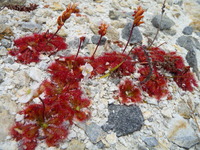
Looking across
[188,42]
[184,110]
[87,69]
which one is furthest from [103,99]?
[188,42]

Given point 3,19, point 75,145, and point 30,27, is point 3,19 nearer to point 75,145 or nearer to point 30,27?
point 30,27

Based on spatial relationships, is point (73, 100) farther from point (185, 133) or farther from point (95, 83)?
point (185, 133)

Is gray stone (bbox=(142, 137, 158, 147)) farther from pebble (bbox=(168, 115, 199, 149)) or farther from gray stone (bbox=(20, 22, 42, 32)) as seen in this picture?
gray stone (bbox=(20, 22, 42, 32))

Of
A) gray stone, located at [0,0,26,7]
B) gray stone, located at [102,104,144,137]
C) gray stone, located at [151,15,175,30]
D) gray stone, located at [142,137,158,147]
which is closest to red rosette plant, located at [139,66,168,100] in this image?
gray stone, located at [102,104,144,137]

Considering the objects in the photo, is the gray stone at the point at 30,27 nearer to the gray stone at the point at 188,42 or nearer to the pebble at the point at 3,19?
the pebble at the point at 3,19

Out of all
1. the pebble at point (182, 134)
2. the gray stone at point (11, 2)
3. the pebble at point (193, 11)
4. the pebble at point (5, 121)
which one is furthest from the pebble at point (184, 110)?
the gray stone at point (11, 2)

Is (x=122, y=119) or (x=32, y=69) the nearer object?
(x=122, y=119)

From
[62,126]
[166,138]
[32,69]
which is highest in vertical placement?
[32,69]

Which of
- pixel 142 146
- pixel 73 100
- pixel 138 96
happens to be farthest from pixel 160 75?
pixel 73 100
